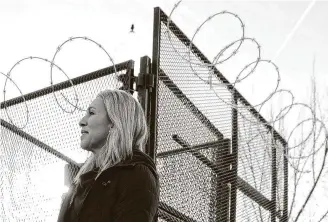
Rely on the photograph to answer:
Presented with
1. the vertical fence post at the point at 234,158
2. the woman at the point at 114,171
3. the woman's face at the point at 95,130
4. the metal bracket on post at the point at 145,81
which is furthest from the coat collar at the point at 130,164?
the vertical fence post at the point at 234,158

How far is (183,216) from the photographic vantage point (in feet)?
14.9

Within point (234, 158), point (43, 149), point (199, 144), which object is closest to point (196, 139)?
point (199, 144)

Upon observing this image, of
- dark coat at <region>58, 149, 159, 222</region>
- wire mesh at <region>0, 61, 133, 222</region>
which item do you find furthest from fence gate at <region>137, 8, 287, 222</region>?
dark coat at <region>58, 149, 159, 222</region>

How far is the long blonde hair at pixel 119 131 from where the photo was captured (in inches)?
107

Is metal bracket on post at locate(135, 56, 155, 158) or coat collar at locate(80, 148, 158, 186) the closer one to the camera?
coat collar at locate(80, 148, 158, 186)

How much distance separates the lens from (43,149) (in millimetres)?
4863

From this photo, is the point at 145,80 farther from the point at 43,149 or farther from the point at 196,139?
the point at 43,149

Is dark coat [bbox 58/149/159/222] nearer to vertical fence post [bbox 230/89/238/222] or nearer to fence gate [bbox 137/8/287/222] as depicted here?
fence gate [bbox 137/8/287/222]

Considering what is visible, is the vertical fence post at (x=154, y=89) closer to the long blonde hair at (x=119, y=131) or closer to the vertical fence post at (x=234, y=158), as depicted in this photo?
the vertical fence post at (x=234, y=158)

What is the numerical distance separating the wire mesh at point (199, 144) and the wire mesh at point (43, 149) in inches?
18.6

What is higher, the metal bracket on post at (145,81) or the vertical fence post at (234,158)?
the metal bracket on post at (145,81)

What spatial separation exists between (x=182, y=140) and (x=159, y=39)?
820 millimetres

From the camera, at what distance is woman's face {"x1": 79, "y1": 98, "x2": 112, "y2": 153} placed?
2768 millimetres

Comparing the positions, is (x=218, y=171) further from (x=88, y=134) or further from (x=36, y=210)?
(x=88, y=134)
